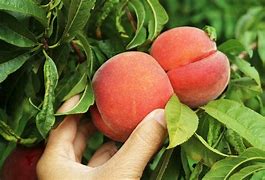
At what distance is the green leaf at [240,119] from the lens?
0.88m

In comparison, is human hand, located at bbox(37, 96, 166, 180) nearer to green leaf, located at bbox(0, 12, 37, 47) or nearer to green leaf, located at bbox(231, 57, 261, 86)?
green leaf, located at bbox(0, 12, 37, 47)

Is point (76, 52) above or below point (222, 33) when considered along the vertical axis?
above

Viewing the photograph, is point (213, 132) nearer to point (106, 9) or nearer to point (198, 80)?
point (198, 80)

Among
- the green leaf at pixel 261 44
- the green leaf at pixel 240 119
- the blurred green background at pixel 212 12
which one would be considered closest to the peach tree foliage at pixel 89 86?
the green leaf at pixel 240 119

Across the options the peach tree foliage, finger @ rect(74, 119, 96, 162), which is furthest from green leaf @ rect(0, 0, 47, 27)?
finger @ rect(74, 119, 96, 162)

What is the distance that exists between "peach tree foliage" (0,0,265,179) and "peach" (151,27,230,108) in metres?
0.03

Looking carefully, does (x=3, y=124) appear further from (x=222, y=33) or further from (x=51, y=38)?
(x=222, y=33)

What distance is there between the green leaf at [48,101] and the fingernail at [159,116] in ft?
0.52

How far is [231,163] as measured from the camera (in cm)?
88

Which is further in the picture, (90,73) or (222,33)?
(222,33)

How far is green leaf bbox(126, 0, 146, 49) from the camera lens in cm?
101

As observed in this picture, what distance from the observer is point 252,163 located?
0.89 m

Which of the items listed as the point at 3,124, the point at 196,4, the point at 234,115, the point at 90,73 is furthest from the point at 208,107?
the point at 196,4

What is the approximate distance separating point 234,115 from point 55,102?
0.29 meters
